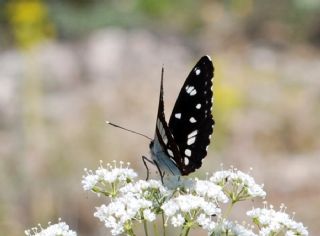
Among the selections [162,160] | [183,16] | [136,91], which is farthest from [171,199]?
[183,16]

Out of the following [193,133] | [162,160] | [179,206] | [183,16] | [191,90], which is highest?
[183,16]

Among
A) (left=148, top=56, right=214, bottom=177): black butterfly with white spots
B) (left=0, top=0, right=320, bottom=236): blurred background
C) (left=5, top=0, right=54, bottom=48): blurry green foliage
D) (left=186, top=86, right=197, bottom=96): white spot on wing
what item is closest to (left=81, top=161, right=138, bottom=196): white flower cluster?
(left=148, top=56, right=214, bottom=177): black butterfly with white spots

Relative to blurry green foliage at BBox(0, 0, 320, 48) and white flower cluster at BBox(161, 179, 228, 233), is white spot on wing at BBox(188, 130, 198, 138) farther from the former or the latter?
blurry green foliage at BBox(0, 0, 320, 48)

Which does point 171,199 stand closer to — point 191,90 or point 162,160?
point 162,160

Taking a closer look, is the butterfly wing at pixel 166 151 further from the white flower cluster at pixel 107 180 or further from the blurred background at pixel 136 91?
the blurred background at pixel 136 91

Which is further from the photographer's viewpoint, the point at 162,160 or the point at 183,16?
the point at 183,16

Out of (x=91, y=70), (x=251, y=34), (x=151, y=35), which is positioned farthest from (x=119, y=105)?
(x=251, y=34)
